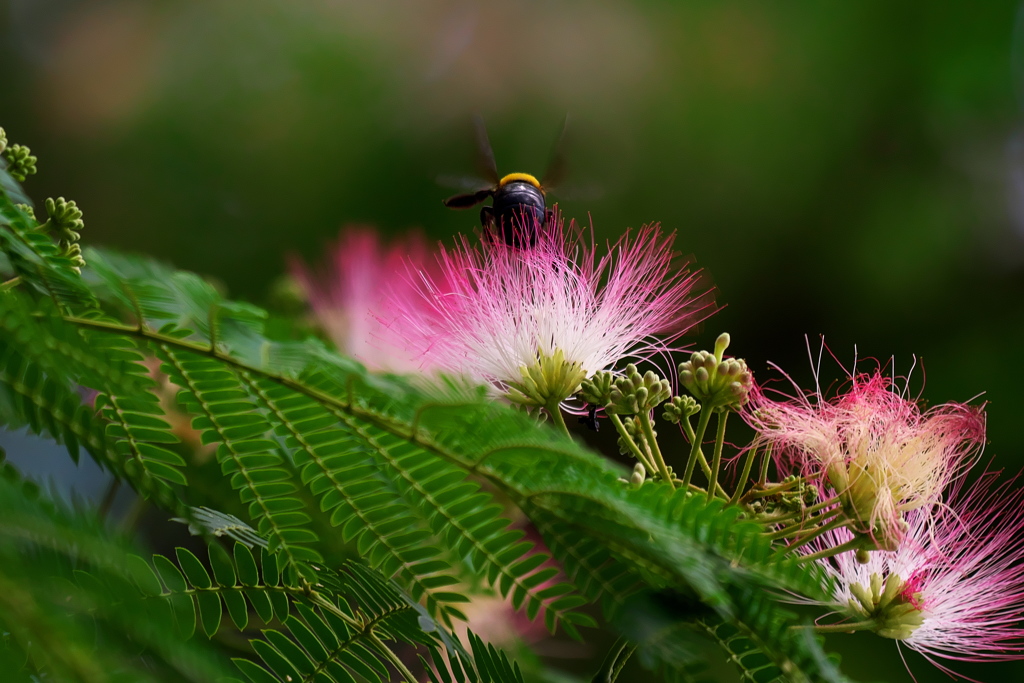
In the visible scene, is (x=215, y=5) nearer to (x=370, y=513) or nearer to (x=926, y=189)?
(x=926, y=189)

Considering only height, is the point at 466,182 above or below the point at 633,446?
above

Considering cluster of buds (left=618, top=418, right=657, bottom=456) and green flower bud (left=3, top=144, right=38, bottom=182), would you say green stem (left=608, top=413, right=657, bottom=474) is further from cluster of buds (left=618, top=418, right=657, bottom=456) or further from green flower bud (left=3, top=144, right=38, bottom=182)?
green flower bud (left=3, top=144, right=38, bottom=182)

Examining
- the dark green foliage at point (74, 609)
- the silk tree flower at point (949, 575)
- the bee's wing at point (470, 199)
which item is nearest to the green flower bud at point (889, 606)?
the silk tree flower at point (949, 575)

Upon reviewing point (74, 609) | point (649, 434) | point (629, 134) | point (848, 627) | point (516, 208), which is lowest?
→ point (74, 609)

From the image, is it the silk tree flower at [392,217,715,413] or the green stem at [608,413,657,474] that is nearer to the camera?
the green stem at [608,413,657,474]

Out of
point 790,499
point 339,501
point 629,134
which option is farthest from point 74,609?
point 629,134

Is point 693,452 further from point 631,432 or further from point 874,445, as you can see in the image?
point 874,445

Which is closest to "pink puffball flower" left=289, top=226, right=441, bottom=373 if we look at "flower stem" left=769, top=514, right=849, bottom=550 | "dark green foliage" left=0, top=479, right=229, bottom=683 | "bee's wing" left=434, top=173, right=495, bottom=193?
"bee's wing" left=434, top=173, right=495, bottom=193

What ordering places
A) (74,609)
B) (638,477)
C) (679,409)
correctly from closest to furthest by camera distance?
1. (74,609)
2. (638,477)
3. (679,409)
